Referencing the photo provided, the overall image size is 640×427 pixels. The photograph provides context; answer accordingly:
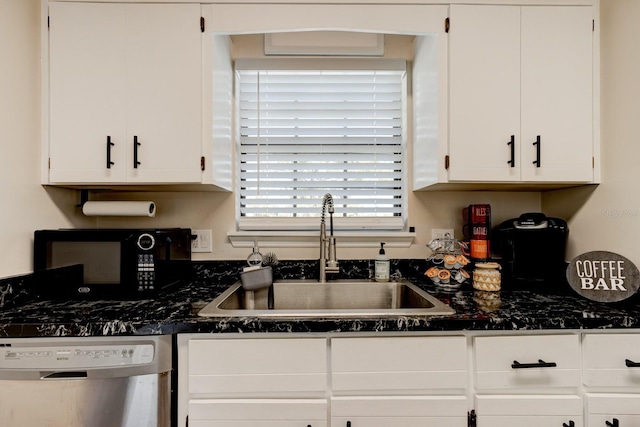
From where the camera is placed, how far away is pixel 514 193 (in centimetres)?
177

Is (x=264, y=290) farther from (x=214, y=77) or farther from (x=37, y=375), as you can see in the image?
(x=214, y=77)

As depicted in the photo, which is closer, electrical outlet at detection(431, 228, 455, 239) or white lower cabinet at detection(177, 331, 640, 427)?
white lower cabinet at detection(177, 331, 640, 427)

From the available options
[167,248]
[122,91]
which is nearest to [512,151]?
[167,248]

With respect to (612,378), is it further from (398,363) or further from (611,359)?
(398,363)

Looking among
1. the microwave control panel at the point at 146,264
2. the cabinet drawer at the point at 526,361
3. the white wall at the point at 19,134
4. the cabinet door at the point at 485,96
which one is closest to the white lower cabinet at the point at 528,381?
the cabinet drawer at the point at 526,361

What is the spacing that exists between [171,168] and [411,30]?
1183mm

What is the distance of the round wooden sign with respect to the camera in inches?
46.8

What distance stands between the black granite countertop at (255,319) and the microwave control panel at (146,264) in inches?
2.3

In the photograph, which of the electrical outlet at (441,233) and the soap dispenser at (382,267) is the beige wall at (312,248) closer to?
the electrical outlet at (441,233)

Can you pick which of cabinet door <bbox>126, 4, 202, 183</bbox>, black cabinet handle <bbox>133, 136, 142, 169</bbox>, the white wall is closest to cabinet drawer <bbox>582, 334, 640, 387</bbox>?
cabinet door <bbox>126, 4, 202, 183</bbox>

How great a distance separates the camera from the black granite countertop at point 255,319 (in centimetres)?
102

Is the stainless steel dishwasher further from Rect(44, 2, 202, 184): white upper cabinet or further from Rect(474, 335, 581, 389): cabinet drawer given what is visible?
Rect(474, 335, 581, 389): cabinet drawer

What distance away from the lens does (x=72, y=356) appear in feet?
3.28

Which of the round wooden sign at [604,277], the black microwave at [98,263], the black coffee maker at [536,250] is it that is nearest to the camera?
the round wooden sign at [604,277]
